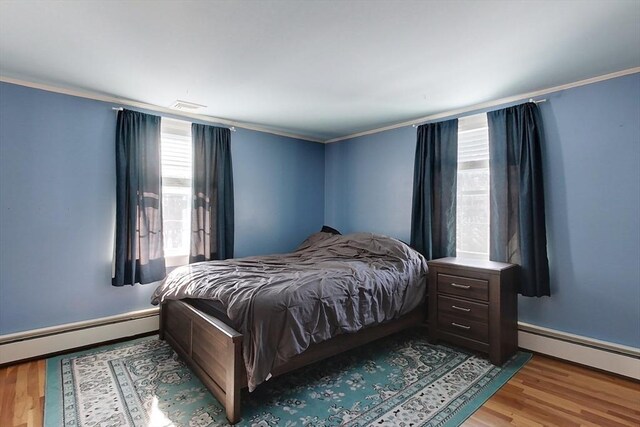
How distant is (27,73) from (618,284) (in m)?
4.84

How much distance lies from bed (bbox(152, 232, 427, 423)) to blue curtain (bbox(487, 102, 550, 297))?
80 centimetres

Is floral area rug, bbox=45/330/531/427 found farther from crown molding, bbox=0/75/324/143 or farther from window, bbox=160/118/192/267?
crown molding, bbox=0/75/324/143

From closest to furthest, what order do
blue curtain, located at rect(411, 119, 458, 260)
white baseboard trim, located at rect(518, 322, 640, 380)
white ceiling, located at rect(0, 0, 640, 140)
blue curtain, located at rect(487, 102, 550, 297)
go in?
1. white ceiling, located at rect(0, 0, 640, 140)
2. white baseboard trim, located at rect(518, 322, 640, 380)
3. blue curtain, located at rect(487, 102, 550, 297)
4. blue curtain, located at rect(411, 119, 458, 260)

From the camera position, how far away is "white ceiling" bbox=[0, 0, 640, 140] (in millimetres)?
1711

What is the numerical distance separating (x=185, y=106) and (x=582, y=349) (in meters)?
4.11

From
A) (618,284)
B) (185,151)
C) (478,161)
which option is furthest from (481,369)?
(185,151)

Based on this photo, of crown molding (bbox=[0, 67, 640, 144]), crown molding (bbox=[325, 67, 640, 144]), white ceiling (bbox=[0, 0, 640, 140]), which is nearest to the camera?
white ceiling (bbox=[0, 0, 640, 140])

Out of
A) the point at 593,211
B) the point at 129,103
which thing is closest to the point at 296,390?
the point at 593,211

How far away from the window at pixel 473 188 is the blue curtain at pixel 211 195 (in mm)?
2541

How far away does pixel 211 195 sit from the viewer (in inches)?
145

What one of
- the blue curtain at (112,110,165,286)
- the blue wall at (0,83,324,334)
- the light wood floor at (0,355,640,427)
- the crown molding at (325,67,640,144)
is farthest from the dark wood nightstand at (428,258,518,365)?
the blue wall at (0,83,324,334)

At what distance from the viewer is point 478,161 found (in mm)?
3307

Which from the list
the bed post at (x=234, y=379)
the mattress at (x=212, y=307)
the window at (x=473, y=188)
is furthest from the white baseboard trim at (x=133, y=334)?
the bed post at (x=234, y=379)

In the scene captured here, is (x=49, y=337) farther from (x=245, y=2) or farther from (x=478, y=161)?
(x=478, y=161)
